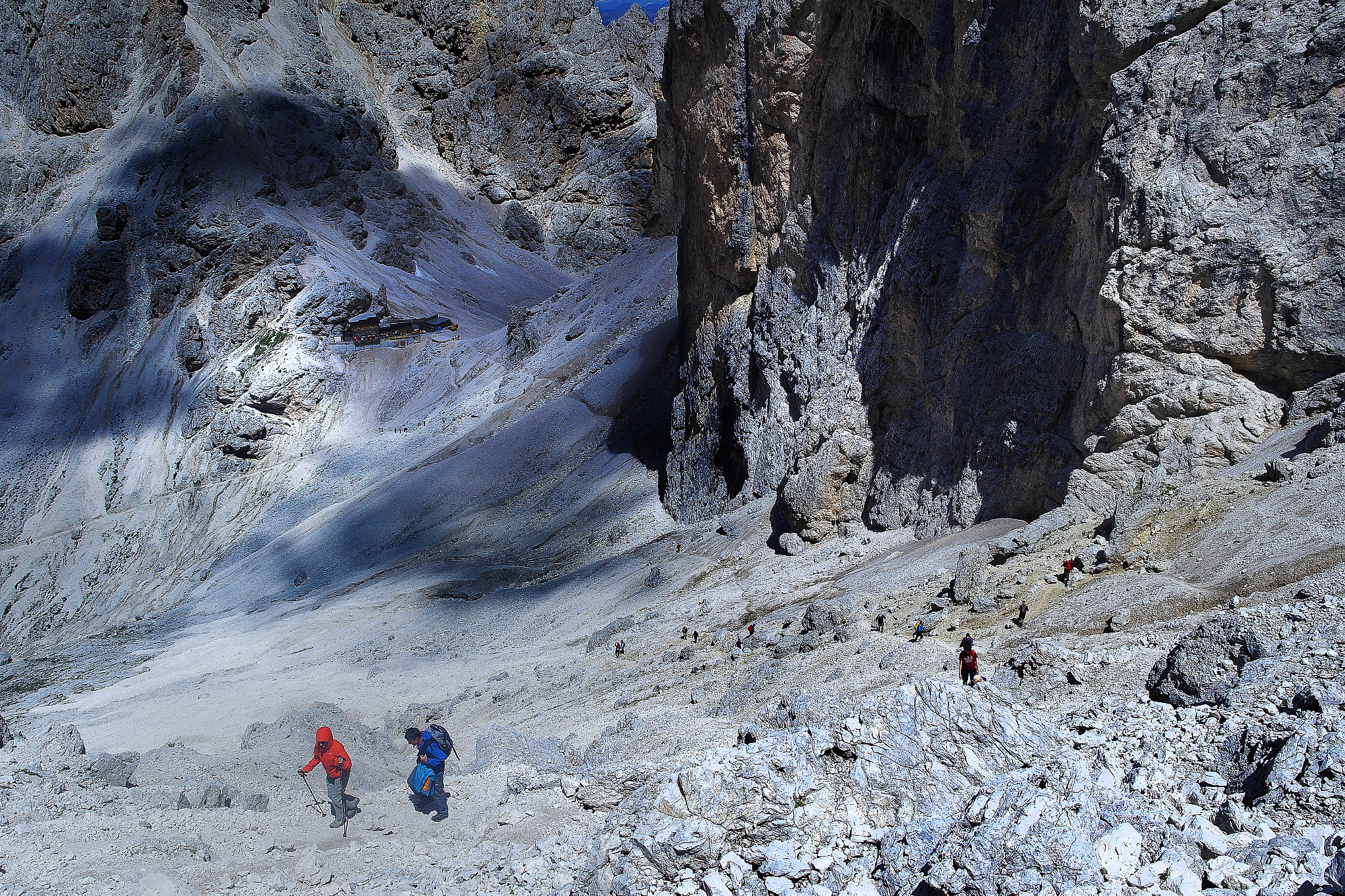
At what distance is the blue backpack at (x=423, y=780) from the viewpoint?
805 centimetres

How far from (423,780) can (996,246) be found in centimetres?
1233

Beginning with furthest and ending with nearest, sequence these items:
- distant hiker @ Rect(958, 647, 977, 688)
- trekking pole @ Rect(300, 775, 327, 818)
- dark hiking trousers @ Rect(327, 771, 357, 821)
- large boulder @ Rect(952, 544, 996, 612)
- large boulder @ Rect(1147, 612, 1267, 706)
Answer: large boulder @ Rect(952, 544, 996, 612) < trekking pole @ Rect(300, 775, 327, 818) < dark hiking trousers @ Rect(327, 771, 357, 821) < distant hiker @ Rect(958, 647, 977, 688) < large boulder @ Rect(1147, 612, 1267, 706)

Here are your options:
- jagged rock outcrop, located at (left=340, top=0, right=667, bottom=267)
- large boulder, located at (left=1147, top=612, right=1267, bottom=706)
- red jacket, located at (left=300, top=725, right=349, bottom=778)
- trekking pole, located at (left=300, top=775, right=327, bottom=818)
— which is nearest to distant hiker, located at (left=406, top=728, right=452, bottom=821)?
red jacket, located at (left=300, top=725, right=349, bottom=778)

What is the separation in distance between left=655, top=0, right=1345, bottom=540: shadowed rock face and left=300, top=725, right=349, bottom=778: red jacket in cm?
957

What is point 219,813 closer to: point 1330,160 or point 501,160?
point 1330,160

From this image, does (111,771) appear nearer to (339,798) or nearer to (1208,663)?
(339,798)

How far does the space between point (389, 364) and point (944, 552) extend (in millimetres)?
41622

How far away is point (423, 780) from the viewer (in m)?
8.05

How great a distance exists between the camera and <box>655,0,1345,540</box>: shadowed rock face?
11.3 m

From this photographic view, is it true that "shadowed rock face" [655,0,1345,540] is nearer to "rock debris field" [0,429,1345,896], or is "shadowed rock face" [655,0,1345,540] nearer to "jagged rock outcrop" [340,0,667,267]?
"rock debris field" [0,429,1345,896]

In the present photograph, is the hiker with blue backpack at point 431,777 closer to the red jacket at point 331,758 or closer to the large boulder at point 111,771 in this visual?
the red jacket at point 331,758

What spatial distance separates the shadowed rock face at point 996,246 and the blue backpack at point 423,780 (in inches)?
353

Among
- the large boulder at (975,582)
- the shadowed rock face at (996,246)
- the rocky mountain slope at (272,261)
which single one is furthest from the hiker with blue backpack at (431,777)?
the rocky mountain slope at (272,261)

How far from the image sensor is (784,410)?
23.3 m
